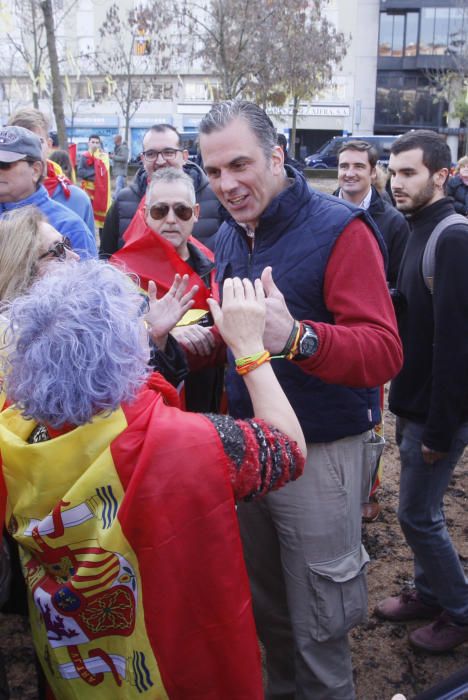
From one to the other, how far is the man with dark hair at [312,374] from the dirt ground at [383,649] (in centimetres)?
60

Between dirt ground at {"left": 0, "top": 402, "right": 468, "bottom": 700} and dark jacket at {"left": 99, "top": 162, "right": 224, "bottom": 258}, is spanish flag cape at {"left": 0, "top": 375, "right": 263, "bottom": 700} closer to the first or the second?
dirt ground at {"left": 0, "top": 402, "right": 468, "bottom": 700}

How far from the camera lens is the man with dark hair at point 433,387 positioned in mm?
2549

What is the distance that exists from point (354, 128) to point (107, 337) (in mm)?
43337

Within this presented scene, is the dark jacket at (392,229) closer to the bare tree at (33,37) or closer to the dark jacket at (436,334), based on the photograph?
the dark jacket at (436,334)

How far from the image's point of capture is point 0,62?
124 feet

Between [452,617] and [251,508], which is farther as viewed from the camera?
[452,617]

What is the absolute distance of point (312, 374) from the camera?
202 cm

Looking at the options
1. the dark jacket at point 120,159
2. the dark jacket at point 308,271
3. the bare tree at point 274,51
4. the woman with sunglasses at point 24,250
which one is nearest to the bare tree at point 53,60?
the dark jacket at point 120,159

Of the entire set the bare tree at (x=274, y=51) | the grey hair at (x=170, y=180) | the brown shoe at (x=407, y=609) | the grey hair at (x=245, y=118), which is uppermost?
the bare tree at (x=274, y=51)

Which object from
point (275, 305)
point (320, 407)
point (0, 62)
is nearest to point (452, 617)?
point (320, 407)

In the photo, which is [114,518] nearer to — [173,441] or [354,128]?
[173,441]

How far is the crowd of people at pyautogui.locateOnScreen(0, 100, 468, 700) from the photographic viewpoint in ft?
4.86

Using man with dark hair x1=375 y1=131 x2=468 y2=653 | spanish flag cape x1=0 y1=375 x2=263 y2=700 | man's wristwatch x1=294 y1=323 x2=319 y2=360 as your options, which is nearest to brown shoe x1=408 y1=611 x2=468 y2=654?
man with dark hair x1=375 y1=131 x2=468 y2=653

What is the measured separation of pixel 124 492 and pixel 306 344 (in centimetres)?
70
